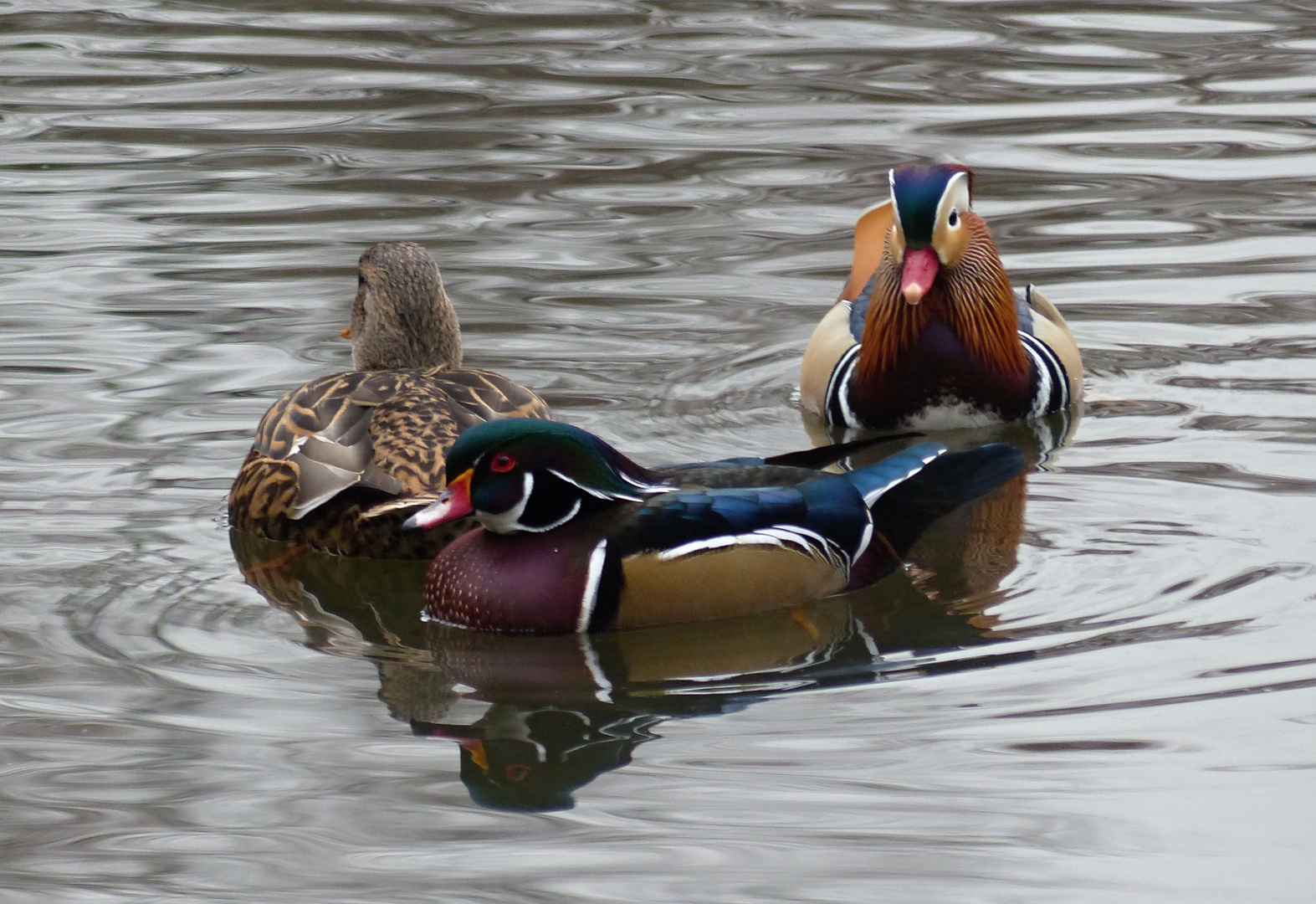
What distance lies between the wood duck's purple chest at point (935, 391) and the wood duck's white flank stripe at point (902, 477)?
1889 mm

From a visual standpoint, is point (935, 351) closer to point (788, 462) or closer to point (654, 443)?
point (654, 443)

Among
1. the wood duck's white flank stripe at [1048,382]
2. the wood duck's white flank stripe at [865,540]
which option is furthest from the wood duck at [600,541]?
the wood duck's white flank stripe at [1048,382]

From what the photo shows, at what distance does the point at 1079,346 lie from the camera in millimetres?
9227

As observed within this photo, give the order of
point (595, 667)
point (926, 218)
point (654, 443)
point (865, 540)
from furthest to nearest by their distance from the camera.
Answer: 1. point (926, 218)
2. point (654, 443)
3. point (865, 540)
4. point (595, 667)

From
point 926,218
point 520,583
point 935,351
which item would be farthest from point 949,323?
point 520,583

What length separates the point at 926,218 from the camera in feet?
26.9

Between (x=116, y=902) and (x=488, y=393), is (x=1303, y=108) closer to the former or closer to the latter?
(x=488, y=393)

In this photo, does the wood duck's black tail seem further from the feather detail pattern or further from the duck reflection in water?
the feather detail pattern

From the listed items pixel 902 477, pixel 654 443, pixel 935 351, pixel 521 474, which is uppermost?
pixel 521 474

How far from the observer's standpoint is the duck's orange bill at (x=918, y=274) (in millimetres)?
8109

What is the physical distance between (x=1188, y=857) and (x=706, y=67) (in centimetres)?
1087

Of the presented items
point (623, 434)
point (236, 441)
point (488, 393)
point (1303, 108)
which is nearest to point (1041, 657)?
point (488, 393)

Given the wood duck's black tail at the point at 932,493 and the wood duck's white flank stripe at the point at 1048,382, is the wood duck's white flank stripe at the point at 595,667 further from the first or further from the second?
the wood duck's white flank stripe at the point at 1048,382

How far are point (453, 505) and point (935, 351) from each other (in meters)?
3.08
